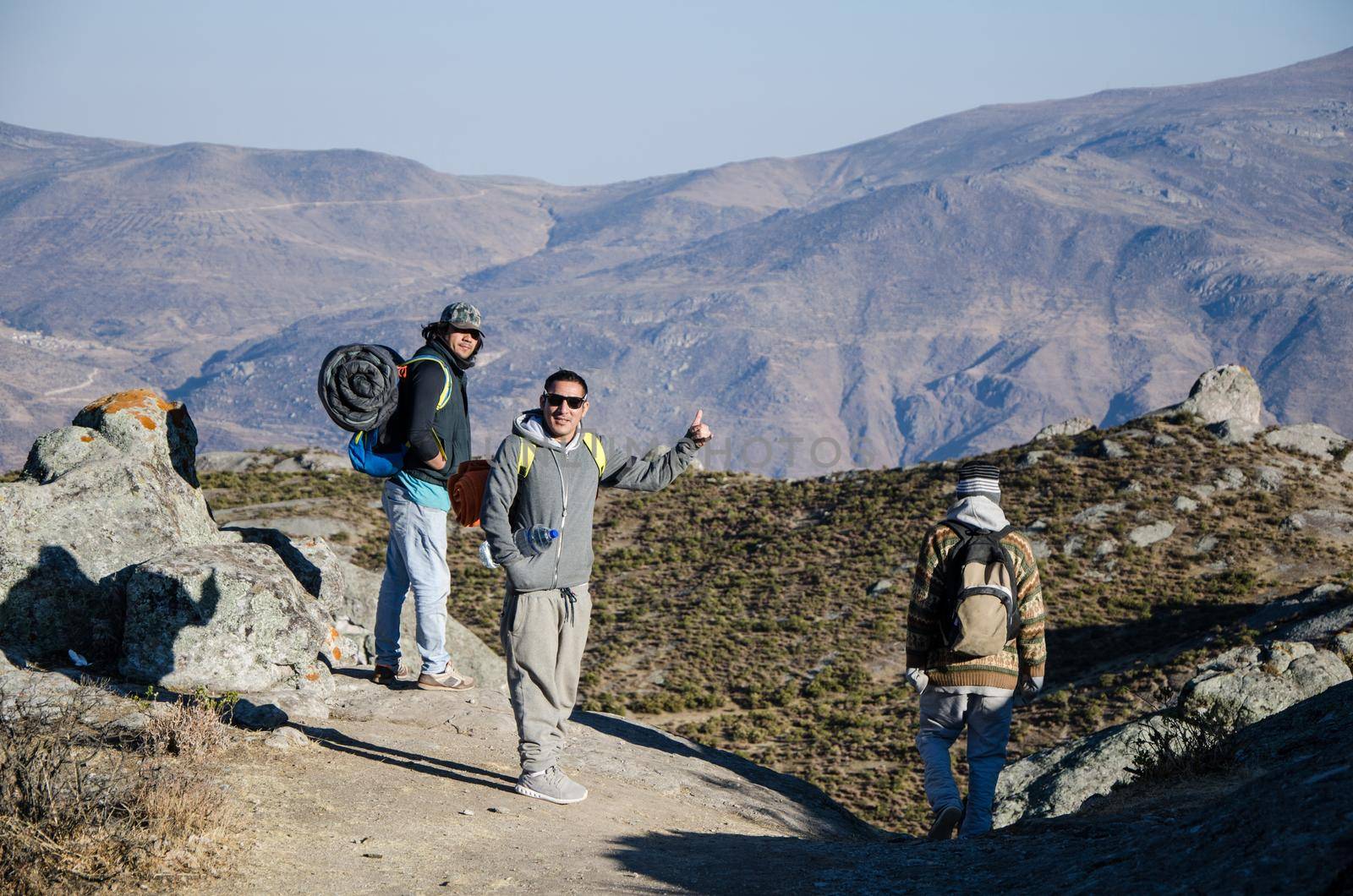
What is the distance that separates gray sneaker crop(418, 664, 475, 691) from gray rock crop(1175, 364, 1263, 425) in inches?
1113

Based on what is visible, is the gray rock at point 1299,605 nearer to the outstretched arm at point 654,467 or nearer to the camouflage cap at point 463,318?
the outstretched arm at point 654,467

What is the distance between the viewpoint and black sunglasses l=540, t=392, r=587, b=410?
273 inches

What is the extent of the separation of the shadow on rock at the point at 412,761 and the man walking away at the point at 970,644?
3.01 metres

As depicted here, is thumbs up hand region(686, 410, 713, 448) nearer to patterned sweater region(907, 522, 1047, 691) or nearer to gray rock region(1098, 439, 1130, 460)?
patterned sweater region(907, 522, 1047, 691)

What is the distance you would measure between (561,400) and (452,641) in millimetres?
8593

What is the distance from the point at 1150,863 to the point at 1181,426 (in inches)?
1155

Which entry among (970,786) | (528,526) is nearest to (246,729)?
(528,526)

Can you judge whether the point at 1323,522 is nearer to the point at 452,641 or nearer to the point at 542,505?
the point at 452,641

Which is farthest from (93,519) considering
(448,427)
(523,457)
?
(523,457)

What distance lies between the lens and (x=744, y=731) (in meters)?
18.9

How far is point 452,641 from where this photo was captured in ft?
48.2

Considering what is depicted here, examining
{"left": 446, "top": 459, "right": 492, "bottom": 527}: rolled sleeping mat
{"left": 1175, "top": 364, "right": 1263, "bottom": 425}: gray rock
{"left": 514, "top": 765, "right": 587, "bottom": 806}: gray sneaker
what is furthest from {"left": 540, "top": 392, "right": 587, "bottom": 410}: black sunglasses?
{"left": 1175, "top": 364, "right": 1263, "bottom": 425}: gray rock

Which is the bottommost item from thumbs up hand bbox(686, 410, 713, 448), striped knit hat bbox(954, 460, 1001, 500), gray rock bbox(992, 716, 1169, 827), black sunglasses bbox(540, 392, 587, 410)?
gray rock bbox(992, 716, 1169, 827)

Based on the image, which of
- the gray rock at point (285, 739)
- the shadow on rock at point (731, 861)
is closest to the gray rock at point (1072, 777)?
the shadow on rock at point (731, 861)
